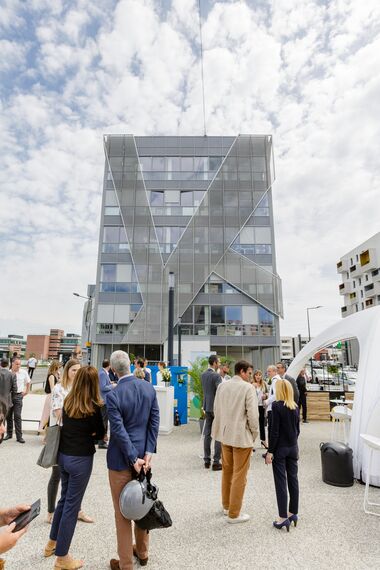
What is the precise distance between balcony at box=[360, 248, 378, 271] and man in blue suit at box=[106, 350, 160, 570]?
61.3 meters

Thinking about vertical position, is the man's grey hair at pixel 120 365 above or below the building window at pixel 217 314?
below

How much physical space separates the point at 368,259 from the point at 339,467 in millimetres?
59240

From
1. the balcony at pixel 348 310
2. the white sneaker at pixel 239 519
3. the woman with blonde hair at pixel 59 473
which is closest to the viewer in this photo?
the woman with blonde hair at pixel 59 473

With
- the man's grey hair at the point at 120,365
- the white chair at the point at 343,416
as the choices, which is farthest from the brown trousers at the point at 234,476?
the white chair at the point at 343,416

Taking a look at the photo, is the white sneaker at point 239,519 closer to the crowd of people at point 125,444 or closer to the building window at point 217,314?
the crowd of people at point 125,444

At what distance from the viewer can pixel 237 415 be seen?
14.3 feet

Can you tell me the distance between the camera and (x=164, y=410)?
976 cm

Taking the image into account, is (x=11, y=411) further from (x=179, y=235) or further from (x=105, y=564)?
(x=179, y=235)

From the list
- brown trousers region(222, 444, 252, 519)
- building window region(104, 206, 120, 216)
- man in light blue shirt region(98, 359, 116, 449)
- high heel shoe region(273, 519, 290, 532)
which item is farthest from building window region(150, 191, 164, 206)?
high heel shoe region(273, 519, 290, 532)

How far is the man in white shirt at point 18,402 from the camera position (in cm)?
822

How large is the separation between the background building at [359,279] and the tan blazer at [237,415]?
53.1 m

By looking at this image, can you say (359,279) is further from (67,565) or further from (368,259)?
(67,565)

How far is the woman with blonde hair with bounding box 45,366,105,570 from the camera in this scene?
10.1ft

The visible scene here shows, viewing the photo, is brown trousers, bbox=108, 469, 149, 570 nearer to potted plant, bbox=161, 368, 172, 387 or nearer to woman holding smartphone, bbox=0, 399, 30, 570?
woman holding smartphone, bbox=0, 399, 30, 570
